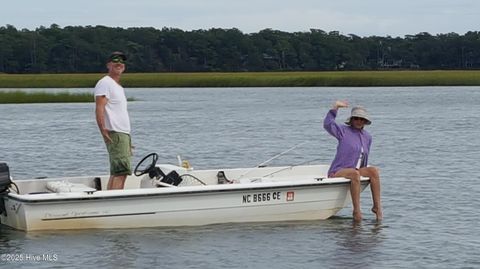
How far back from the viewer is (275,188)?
43.8 feet

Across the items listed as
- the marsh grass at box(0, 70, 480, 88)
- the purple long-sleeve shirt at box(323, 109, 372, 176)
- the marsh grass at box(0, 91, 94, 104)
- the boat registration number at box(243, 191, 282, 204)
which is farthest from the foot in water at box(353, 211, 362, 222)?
the marsh grass at box(0, 70, 480, 88)

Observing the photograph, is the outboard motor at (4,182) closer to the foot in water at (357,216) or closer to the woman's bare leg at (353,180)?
the woman's bare leg at (353,180)

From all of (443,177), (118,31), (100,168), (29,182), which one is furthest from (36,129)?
→ (118,31)

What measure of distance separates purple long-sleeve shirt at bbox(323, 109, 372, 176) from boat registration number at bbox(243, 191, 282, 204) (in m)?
0.83

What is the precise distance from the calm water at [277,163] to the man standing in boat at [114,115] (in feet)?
2.73

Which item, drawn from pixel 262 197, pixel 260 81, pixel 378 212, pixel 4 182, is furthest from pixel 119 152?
pixel 260 81

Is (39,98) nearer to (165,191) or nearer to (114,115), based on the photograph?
(114,115)

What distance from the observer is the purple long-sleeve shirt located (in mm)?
13641

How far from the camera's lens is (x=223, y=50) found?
130375 millimetres

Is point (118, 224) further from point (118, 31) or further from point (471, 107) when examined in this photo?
point (118, 31)

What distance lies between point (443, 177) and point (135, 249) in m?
8.46

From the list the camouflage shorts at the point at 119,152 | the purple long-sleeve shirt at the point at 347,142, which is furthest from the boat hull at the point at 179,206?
the camouflage shorts at the point at 119,152

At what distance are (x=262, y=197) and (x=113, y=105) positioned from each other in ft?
6.73

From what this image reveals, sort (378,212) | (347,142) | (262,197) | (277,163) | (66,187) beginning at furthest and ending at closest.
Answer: (277,163) → (378,212) → (347,142) → (262,197) → (66,187)
